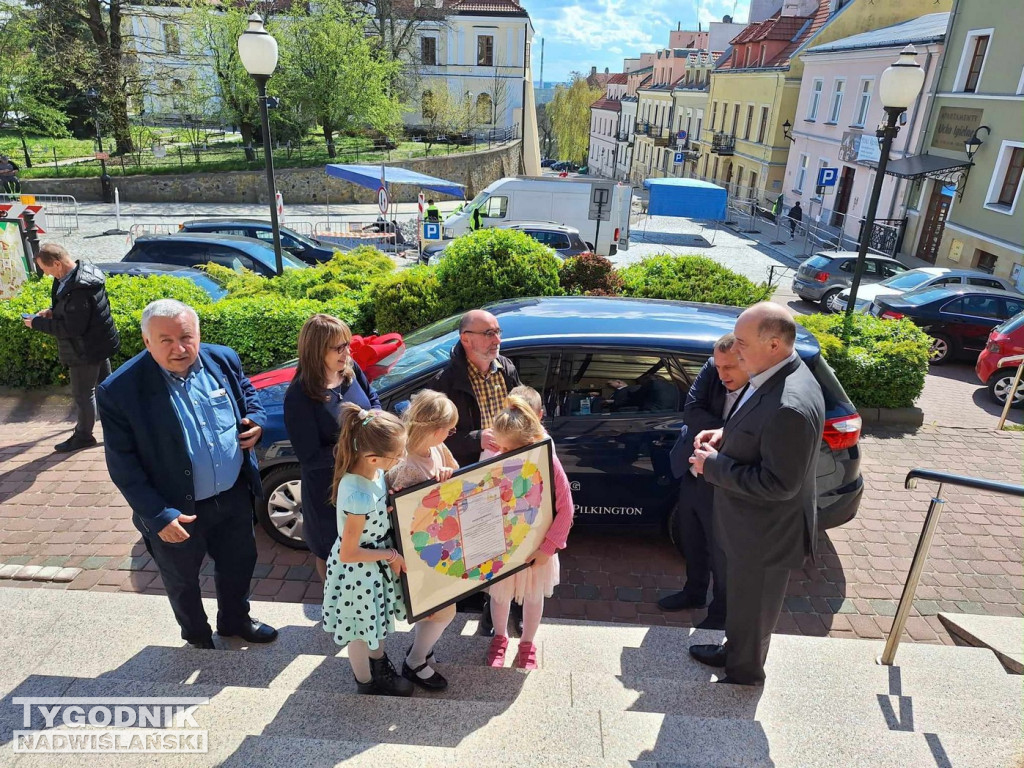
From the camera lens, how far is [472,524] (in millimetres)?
3088

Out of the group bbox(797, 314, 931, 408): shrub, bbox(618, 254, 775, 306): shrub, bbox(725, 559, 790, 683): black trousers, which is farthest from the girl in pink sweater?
bbox(797, 314, 931, 408): shrub

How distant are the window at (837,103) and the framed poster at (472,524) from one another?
31.7m

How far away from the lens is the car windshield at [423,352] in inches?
188

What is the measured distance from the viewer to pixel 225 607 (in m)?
3.70

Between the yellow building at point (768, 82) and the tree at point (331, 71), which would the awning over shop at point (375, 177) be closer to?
the tree at point (331, 71)

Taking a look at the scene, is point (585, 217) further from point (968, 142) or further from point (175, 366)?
point (175, 366)

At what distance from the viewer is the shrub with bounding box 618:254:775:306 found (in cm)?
759

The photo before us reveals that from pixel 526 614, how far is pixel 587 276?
522cm

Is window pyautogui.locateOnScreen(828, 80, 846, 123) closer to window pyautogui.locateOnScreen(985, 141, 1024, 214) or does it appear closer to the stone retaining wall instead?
window pyautogui.locateOnScreen(985, 141, 1024, 214)

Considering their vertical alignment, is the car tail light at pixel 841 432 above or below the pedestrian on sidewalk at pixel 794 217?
above

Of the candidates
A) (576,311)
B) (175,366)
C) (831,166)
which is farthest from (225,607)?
(831,166)

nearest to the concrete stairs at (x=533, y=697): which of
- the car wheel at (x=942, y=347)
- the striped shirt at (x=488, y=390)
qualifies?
the striped shirt at (x=488, y=390)

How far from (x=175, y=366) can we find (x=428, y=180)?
19.6 meters

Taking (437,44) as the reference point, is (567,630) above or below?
below
